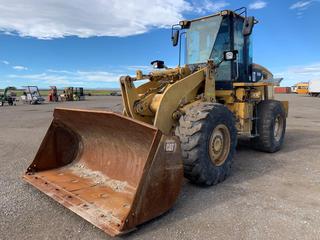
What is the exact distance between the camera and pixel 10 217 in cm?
373

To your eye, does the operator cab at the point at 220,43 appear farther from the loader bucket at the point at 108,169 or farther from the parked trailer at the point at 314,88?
the parked trailer at the point at 314,88

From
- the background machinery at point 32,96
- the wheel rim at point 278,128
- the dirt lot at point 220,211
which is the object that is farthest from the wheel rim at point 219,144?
the background machinery at point 32,96

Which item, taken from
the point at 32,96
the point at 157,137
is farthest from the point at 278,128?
the point at 32,96

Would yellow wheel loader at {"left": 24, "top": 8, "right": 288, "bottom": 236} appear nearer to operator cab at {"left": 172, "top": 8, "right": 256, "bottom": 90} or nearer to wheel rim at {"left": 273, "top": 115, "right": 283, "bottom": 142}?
operator cab at {"left": 172, "top": 8, "right": 256, "bottom": 90}

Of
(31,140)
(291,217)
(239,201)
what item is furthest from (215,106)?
(31,140)

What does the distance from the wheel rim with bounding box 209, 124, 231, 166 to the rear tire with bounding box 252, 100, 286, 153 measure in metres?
2.09

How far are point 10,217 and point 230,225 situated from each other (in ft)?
8.44

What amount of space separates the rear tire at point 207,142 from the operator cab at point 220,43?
158 cm

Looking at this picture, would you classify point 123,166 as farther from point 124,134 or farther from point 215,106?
point 215,106

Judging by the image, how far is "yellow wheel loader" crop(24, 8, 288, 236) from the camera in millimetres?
3535

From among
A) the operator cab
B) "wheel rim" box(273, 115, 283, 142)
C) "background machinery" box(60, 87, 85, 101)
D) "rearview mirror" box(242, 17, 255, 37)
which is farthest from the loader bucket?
"background machinery" box(60, 87, 85, 101)

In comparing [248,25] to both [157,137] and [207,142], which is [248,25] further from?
[157,137]

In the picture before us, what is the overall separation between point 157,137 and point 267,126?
4.13 meters

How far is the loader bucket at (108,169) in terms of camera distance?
3.39 meters
